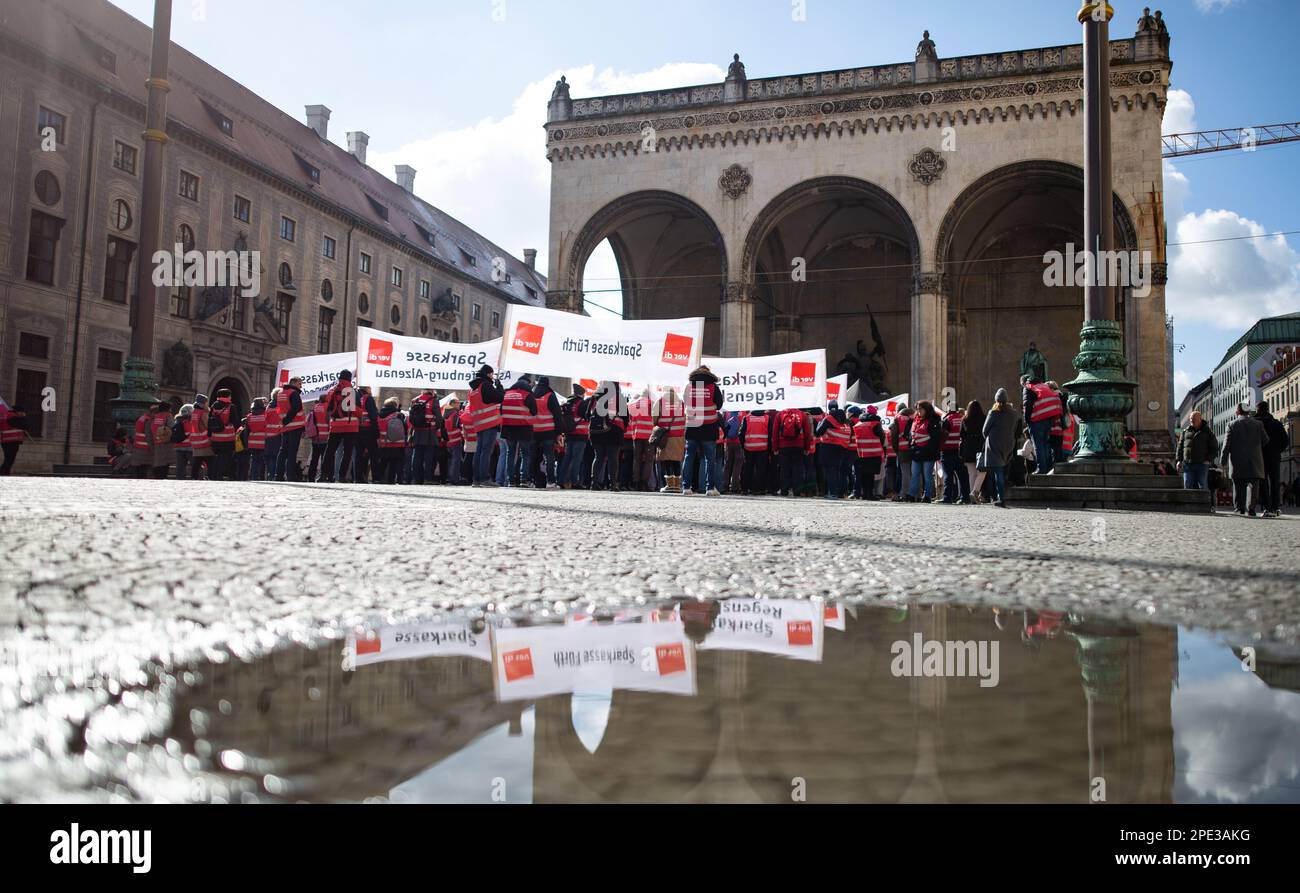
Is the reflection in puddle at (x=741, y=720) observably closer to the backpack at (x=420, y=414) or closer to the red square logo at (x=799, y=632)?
the red square logo at (x=799, y=632)

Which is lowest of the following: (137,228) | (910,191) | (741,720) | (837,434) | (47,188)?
(741,720)

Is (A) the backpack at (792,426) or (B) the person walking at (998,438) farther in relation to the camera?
(A) the backpack at (792,426)

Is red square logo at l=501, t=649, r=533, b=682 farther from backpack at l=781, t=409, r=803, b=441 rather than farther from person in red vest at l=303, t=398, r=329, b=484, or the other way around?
person in red vest at l=303, t=398, r=329, b=484

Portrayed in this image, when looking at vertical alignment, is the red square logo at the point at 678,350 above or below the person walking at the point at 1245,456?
above

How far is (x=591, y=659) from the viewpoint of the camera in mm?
1567

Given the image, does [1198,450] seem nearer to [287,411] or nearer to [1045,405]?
[1045,405]

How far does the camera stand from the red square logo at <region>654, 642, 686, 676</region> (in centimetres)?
147

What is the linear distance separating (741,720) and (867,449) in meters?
14.3

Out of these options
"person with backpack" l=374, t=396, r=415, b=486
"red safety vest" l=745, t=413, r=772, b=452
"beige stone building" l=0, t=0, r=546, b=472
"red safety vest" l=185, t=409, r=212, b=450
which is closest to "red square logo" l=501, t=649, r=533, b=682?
"red safety vest" l=745, t=413, r=772, b=452

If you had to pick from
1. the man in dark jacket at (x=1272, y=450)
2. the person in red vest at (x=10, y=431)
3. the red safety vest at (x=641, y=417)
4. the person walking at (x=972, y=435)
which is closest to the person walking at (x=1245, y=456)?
the man in dark jacket at (x=1272, y=450)

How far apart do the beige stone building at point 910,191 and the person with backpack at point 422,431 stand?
13.7 meters

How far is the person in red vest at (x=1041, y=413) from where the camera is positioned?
12.6m

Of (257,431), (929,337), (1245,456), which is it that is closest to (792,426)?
(1245,456)
